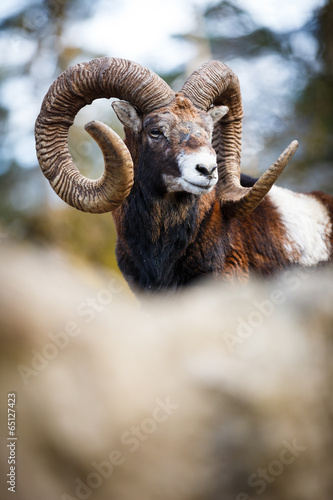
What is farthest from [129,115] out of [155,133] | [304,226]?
[304,226]

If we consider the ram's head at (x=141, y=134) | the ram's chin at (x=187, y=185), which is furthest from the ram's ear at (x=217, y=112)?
the ram's chin at (x=187, y=185)

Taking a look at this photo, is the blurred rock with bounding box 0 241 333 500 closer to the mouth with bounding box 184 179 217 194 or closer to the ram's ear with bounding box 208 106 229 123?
the mouth with bounding box 184 179 217 194

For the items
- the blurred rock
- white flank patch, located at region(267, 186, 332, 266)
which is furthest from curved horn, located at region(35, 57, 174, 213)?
the blurred rock

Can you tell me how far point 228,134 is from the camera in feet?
21.4

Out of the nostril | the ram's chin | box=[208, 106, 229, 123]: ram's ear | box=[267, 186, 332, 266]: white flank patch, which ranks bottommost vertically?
box=[267, 186, 332, 266]: white flank patch

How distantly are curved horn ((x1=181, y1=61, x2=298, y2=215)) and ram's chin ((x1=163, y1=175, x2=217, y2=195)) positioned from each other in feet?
2.44

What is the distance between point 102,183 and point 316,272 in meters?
3.13

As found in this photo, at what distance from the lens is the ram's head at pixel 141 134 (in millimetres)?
5145

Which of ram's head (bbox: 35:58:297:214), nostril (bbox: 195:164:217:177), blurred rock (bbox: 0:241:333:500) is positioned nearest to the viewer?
blurred rock (bbox: 0:241:333:500)

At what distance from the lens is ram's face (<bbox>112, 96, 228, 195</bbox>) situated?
5020 millimetres

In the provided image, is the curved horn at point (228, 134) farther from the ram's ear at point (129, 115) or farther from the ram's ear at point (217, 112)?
the ram's ear at point (129, 115)

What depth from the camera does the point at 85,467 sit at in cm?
229

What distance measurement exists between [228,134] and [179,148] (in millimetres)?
1527

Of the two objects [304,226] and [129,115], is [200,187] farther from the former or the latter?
[304,226]
